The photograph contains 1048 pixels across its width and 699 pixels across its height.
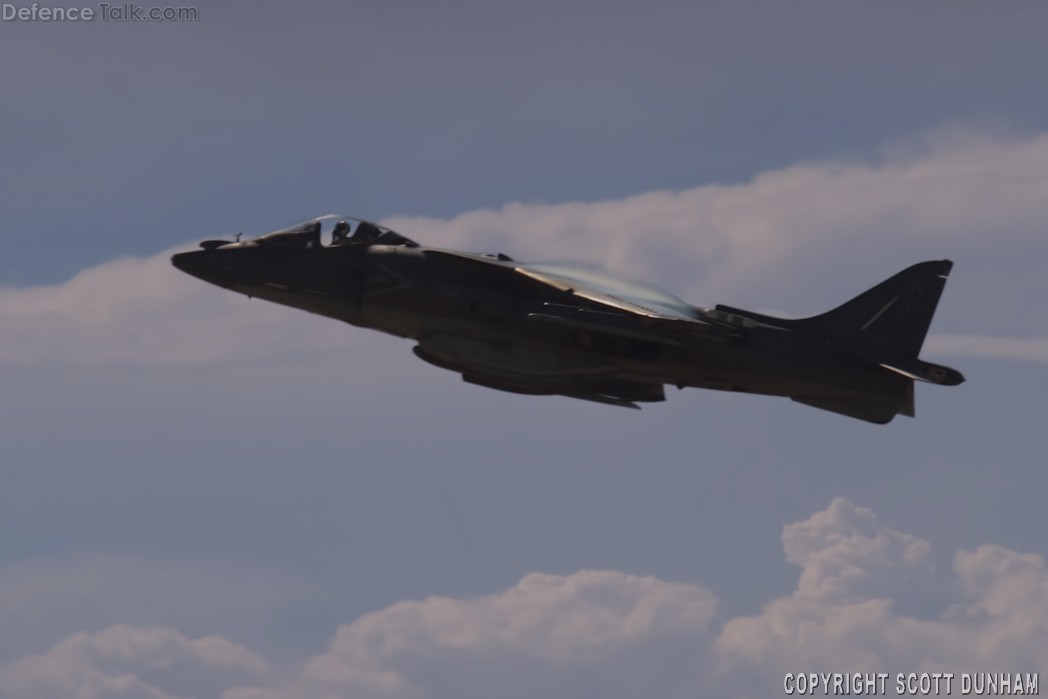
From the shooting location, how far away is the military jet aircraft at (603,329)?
32062mm

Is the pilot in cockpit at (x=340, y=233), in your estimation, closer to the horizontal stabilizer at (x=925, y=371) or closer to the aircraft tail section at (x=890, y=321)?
the aircraft tail section at (x=890, y=321)

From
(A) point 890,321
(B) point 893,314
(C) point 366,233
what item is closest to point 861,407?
(A) point 890,321

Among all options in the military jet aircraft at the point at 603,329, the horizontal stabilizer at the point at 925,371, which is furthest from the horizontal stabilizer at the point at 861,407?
the horizontal stabilizer at the point at 925,371

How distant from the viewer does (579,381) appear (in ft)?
107

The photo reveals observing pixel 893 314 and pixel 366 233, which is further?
pixel 366 233

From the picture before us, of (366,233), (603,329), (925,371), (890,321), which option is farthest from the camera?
(366,233)

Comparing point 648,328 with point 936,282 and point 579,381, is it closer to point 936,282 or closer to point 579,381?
point 579,381

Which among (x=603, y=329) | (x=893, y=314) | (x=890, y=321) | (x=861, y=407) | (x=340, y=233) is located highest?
(x=340, y=233)

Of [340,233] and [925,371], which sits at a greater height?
[340,233]

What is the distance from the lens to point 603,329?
31391mm

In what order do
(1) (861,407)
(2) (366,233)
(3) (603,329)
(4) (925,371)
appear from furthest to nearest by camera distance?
(2) (366,233) < (1) (861,407) < (4) (925,371) < (3) (603,329)

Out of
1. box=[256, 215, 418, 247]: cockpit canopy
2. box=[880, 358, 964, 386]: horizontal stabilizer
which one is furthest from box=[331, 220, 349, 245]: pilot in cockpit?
box=[880, 358, 964, 386]: horizontal stabilizer

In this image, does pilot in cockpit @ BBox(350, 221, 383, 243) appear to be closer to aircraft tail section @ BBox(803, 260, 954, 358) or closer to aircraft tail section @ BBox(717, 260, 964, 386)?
aircraft tail section @ BBox(717, 260, 964, 386)

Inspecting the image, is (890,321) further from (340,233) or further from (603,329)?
(340,233)
